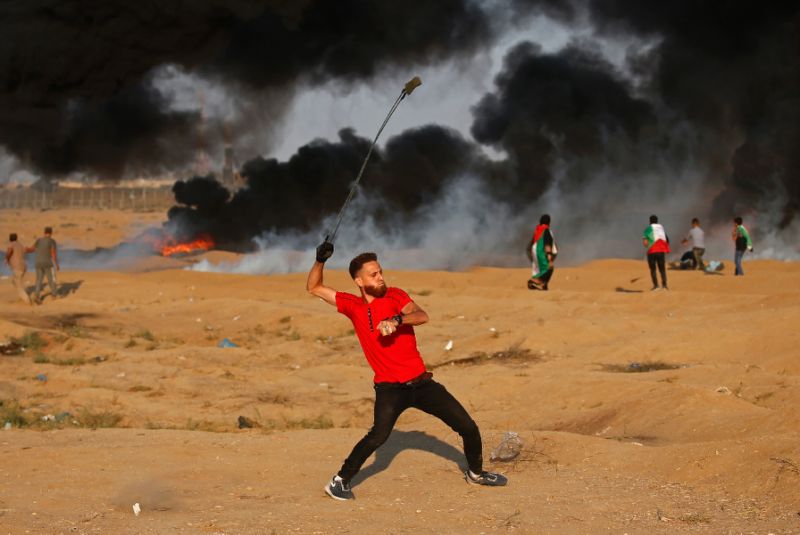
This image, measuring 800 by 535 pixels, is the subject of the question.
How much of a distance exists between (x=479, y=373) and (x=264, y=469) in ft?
16.2

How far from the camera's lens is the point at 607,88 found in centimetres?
3216

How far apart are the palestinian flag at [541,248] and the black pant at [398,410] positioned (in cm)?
1201

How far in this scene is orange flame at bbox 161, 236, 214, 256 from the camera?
33213 millimetres

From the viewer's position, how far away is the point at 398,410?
6.05 metres

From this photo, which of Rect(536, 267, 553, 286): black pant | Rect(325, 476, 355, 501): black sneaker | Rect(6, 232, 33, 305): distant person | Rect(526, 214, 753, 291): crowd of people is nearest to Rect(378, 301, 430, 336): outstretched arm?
Rect(325, 476, 355, 501): black sneaker

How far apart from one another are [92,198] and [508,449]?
64409 mm

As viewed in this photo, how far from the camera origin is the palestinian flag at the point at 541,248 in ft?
59.9

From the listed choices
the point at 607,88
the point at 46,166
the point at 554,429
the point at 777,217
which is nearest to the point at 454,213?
the point at 607,88

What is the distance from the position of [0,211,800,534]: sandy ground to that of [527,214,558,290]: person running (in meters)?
0.46

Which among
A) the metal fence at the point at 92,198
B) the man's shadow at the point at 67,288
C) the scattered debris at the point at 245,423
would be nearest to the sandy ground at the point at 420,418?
the scattered debris at the point at 245,423

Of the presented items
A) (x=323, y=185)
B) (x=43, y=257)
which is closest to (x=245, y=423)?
(x=43, y=257)

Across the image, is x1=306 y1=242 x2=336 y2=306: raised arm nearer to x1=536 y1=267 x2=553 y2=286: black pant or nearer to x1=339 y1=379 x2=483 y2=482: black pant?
x1=339 y1=379 x2=483 y2=482: black pant

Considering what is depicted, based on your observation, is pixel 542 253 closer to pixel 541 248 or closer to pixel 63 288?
pixel 541 248

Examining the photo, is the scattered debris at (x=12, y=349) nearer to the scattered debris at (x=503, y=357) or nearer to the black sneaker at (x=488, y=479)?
the scattered debris at (x=503, y=357)
